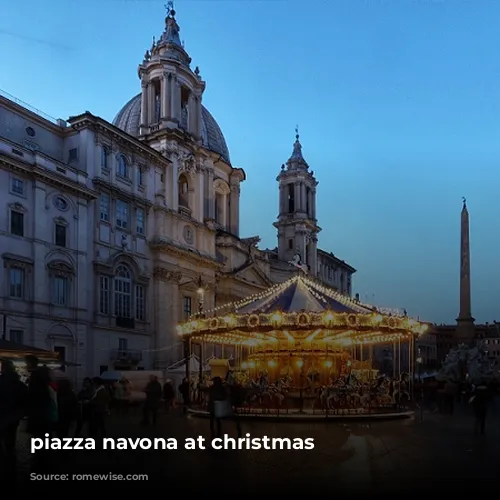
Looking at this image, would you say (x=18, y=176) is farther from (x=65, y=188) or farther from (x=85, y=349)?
(x=85, y=349)

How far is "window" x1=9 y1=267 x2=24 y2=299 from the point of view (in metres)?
33.4

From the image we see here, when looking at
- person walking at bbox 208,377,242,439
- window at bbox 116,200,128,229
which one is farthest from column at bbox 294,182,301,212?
person walking at bbox 208,377,242,439

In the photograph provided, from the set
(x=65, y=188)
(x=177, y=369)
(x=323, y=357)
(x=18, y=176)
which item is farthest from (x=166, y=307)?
(x=323, y=357)

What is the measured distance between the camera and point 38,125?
40.1 m

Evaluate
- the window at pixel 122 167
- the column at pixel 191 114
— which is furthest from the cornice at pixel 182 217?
the column at pixel 191 114

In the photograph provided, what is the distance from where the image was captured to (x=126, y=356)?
40.6 m

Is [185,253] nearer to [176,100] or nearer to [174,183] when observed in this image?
[174,183]

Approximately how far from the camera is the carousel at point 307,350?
24.0 meters

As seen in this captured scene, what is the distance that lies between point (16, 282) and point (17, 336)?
2.68 meters

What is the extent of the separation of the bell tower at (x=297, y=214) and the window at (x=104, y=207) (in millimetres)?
32335

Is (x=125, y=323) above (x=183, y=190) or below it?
below

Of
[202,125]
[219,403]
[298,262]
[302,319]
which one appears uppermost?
[202,125]

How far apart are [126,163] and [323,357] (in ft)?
70.1

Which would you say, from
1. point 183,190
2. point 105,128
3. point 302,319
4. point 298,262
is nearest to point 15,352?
point 302,319
